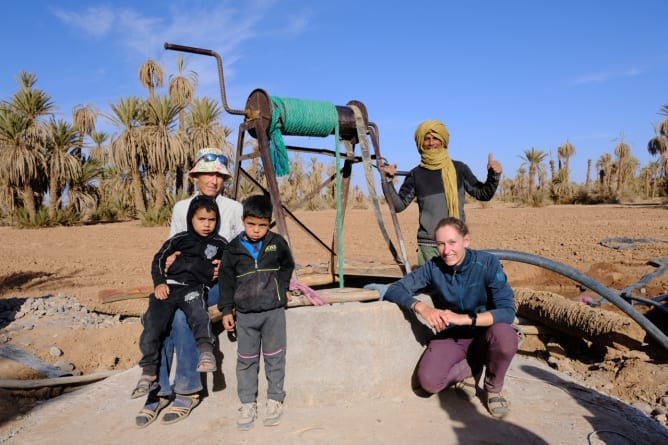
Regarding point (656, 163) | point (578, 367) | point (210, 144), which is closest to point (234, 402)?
point (578, 367)

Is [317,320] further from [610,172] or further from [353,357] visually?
[610,172]

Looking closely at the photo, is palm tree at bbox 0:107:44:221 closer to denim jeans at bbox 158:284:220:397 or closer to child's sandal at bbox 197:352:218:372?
denim jeans at bbox 158:284:220:397

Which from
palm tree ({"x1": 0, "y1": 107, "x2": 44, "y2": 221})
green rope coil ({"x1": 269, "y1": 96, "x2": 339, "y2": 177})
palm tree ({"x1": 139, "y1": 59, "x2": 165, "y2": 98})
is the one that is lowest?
green rope coil ({"x1": 269, "y1": 96, "x2": 339, "y2": 177})

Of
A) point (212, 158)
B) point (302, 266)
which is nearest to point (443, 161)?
point (212, 158)

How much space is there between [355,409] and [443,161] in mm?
1942

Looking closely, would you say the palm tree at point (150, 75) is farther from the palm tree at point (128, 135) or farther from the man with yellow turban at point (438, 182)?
the man with yellow turban at point (438, 182)

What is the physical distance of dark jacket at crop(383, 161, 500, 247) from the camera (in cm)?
366

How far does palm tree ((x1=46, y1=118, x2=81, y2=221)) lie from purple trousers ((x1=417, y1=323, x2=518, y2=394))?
22165mm

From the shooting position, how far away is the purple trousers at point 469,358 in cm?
294

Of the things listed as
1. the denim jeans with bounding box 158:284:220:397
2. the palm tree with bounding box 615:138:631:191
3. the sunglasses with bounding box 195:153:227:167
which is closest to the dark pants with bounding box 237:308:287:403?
the denim jeans with bounding box 158:284:220:397

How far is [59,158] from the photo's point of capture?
2144cm

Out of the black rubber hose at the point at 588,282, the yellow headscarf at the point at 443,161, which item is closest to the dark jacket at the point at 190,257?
the yellow headscarf at the point at 443,161

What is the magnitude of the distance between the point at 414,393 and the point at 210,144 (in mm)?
20487

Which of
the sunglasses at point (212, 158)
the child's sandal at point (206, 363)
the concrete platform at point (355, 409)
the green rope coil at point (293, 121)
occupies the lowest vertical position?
the concrete platform at point (355, 409)
